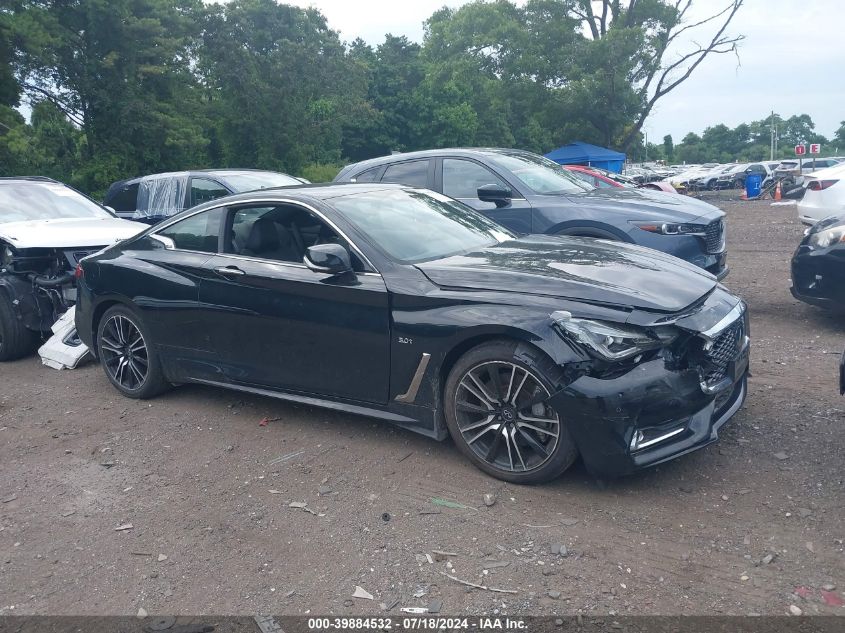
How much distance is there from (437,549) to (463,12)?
48077 millimetres

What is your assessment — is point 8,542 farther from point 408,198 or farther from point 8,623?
point 408,198

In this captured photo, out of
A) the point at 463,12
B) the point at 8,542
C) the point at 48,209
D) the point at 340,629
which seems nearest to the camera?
the point at 340,629

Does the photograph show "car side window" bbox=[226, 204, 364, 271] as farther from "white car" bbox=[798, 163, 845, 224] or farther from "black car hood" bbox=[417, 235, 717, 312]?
"white car" bbox=[798, 163, 845, 224]

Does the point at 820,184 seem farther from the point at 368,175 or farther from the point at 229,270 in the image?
the point at 229,270

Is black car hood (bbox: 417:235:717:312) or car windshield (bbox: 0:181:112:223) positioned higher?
car windshield (bbox: 0:181:112:223)

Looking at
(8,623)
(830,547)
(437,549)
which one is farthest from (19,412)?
(830,547)

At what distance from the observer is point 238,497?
4.34m

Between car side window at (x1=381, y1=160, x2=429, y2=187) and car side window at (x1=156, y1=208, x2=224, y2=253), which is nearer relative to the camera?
car side window at (x1=156, y1=208, x2=224, y2=253)

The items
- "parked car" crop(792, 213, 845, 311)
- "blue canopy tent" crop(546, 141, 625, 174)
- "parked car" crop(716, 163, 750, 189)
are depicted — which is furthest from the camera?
"parked car" crop(716, 163, 750, 189)

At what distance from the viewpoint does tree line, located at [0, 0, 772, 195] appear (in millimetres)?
26234

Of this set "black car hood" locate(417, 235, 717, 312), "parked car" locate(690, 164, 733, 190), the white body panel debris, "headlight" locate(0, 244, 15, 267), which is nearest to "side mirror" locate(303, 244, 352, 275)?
"black car hood" locate(417, 235, 717, 312)

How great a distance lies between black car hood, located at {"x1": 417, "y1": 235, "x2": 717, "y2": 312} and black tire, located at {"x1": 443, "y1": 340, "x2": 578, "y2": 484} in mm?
394

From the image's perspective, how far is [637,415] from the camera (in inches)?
150

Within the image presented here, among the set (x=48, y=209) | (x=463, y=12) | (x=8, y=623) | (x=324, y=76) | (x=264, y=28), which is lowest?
(x=8, y=623)
